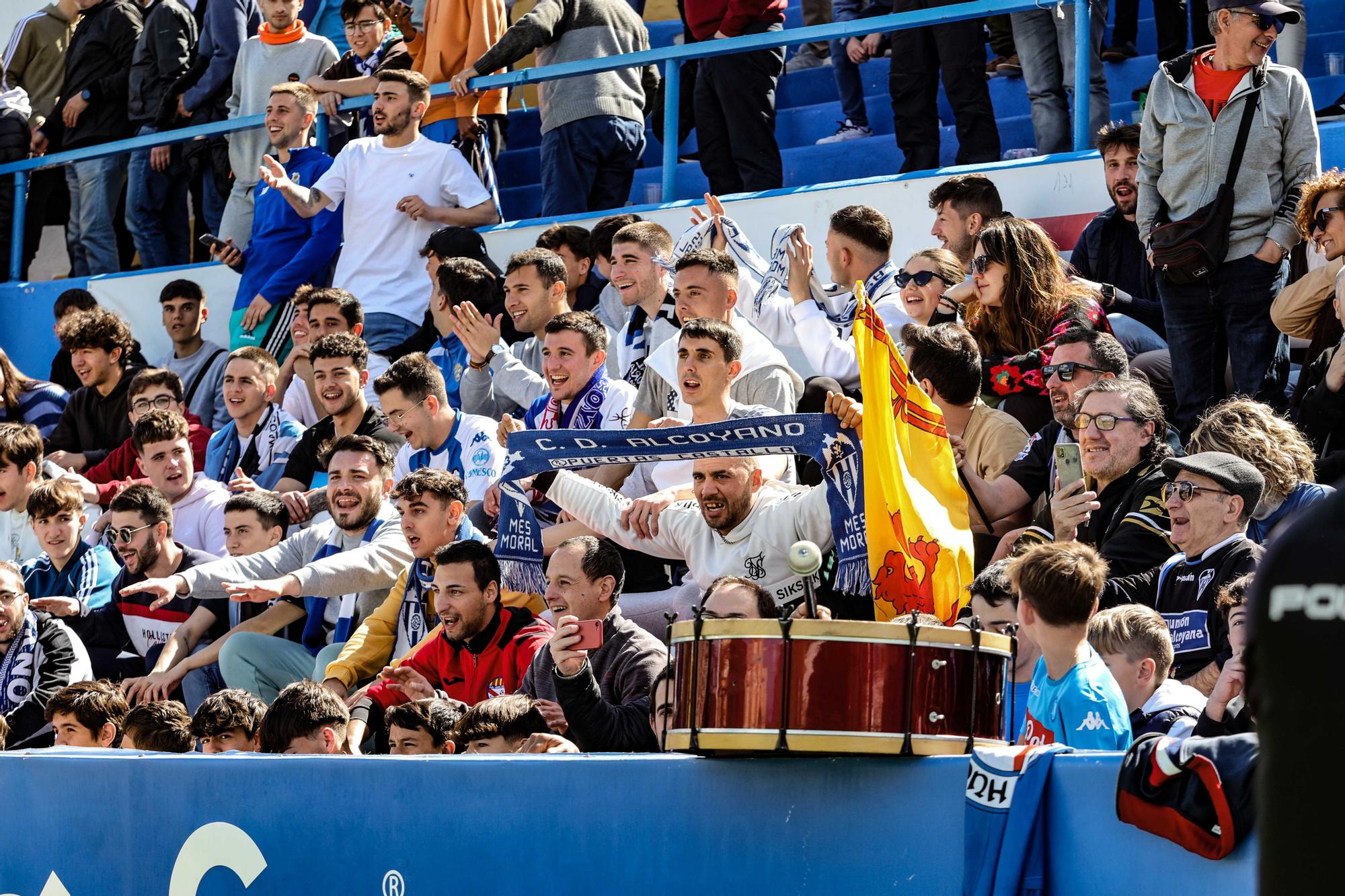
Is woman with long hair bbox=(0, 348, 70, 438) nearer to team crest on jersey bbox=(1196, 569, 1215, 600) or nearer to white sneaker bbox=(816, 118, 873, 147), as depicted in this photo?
white sneaker bbox=(816, 118, 873, 147)

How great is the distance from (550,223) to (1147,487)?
5.35m

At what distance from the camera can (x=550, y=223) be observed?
34.3 ft

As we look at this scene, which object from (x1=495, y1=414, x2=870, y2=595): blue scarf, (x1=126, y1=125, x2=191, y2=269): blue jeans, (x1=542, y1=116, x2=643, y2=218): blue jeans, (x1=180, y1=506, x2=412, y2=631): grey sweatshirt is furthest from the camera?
(x1=126, y1=125, x2=191, y2=269): blue jeans

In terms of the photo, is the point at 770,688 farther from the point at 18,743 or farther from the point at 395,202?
the point at 395,202

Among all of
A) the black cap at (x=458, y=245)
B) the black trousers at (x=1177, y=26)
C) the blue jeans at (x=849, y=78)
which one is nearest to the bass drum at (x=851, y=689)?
the black cap at (x=458, y=245)

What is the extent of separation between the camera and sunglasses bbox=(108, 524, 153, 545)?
828 centimetres

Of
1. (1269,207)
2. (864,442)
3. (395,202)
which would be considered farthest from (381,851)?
(395,202)

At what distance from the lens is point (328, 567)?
7.29 metres

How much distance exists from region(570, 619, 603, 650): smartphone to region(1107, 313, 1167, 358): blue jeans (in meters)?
3.39

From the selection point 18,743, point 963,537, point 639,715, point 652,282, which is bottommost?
point 18,743

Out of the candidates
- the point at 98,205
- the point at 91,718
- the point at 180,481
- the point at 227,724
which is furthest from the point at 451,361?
the point at 98,205

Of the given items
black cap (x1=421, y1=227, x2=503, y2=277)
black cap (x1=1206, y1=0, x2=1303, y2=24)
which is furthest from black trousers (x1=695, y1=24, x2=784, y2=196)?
black cap (x1=1206, y1=0, x2=1303, y2=24)

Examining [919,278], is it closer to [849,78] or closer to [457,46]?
[849,78]

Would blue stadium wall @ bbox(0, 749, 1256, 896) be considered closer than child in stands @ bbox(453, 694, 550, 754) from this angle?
Yes
